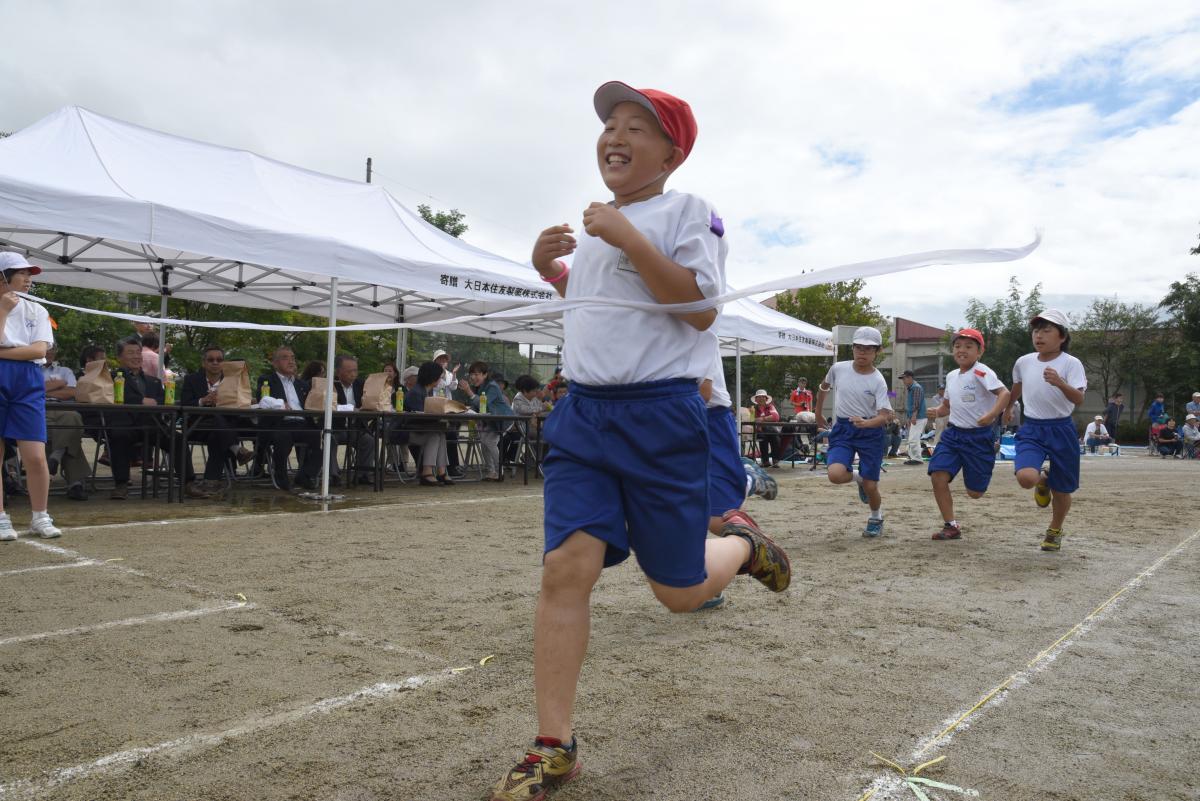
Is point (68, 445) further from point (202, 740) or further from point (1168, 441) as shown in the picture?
point (1168, 441)

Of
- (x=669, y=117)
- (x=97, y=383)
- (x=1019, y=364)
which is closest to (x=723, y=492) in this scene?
(x=669, y=117)

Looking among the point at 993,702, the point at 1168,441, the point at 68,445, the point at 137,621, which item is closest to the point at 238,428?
the point at 68,445

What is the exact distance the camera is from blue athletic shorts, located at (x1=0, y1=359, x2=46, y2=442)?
17.7 feet

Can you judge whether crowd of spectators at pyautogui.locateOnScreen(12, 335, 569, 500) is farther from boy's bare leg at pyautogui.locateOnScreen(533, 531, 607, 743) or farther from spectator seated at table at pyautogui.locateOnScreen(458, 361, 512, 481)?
boy's bare leg at pyautogui.locateOnScreen(533, 531, 607, 743)

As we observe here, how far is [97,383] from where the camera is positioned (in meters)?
7.56

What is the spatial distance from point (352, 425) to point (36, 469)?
442 centimetres

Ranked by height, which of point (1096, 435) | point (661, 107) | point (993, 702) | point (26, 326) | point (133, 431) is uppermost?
point (661, 107)

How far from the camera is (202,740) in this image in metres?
2.46

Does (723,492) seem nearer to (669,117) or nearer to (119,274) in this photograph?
(669,117)

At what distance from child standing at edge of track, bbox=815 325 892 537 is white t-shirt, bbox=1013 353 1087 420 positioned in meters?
1.03

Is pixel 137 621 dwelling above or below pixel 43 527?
below

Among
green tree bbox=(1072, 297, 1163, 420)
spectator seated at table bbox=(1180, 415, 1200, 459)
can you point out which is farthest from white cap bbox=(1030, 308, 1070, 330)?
green tree bbox=(1072, 297, 1163, 420)

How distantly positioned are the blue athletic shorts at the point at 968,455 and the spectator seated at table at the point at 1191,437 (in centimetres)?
2180

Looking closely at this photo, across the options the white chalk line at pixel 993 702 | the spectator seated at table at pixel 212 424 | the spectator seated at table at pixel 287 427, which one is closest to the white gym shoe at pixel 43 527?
the spectator seated at table at pixel 212 424
